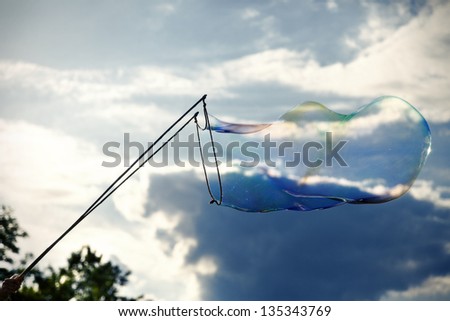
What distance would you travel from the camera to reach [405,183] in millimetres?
9891

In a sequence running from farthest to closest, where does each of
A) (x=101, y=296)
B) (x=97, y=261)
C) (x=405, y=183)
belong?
1. (x=97, y=261)
2. (x=101, y=296)
3. (x=405, y=183)

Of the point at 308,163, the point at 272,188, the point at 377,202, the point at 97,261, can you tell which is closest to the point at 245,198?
the point at 272,188

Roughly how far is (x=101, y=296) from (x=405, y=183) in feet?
112

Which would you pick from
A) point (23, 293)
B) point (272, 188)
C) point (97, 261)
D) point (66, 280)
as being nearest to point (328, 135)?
point (272, 188)

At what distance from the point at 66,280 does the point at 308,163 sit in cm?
3109

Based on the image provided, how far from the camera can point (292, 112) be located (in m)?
10.6

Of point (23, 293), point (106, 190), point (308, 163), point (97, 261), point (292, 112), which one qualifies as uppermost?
point (97, 261)

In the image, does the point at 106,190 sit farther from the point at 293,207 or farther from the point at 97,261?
the point at 97,261

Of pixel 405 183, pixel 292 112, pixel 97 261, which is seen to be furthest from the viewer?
pixel 97 261

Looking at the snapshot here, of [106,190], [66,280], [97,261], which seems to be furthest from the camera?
[97,261]

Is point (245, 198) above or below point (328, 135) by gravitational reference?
below

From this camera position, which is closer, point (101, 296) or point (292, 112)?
point (292, 112)
